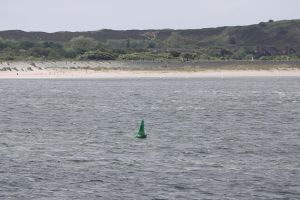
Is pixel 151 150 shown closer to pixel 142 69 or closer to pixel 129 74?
pixel 129 74

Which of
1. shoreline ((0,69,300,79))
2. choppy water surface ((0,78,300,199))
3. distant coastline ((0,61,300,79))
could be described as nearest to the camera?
choppy water surface ((0,78,300,199))

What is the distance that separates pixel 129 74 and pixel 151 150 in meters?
110

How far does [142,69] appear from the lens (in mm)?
160875

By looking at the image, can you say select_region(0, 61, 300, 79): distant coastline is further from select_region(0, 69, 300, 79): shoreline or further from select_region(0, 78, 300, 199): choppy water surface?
select_region(0, 78, 300, 199): choppy water surface

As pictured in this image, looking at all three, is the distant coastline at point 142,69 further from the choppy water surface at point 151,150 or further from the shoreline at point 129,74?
the choppy water surface at point 151,150

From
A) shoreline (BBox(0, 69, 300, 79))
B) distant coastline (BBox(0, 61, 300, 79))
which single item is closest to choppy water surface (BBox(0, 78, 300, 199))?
shoreline (BBox(0, 69, 300, 79))

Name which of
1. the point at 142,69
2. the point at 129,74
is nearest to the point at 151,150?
the point at 129,74

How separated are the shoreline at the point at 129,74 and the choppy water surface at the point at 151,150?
5953 cm

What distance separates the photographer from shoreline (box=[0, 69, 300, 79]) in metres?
155

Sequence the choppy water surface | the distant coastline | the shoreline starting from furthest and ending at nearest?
the distant coastline, the shoreline, the choppy water surface

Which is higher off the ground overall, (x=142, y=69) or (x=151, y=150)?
(x=151, y=150)

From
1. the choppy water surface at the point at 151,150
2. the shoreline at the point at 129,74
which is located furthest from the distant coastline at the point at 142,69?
the choppy water surface at the point at 151,150

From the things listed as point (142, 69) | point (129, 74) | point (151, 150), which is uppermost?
point (151, 150)

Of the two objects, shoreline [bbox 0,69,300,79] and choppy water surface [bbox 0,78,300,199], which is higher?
choppy water surface [bbox 0,78,300,199]
